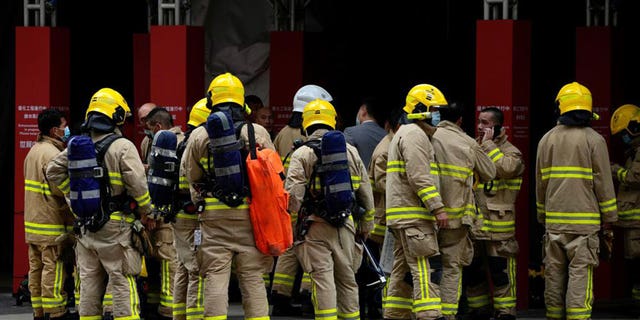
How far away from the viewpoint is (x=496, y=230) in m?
13.1

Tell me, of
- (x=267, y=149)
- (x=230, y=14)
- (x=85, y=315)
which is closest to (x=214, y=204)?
(x=267, y=149)

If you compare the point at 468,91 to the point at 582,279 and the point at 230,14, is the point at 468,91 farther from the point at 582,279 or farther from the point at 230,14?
the point at 582,279

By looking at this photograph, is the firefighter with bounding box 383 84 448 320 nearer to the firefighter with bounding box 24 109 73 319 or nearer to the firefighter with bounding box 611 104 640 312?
the firefighter with bounding box 611 104 640 312

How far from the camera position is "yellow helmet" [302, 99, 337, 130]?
38.5 feet

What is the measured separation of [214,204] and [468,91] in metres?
9.10

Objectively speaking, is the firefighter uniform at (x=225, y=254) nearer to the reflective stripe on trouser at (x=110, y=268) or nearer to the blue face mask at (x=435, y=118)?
the reflective stripe on trouser at (x=110, y=268)

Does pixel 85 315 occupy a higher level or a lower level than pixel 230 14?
lower

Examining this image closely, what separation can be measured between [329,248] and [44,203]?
317 cm

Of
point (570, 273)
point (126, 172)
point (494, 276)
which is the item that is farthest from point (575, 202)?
point (126, 172)

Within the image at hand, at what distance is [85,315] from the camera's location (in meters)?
11.4

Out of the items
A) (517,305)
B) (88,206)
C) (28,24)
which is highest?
(28,24)

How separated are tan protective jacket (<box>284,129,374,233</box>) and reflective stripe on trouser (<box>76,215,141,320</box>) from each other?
1364 millimetres

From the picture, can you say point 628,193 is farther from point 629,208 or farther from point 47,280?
point 47,280

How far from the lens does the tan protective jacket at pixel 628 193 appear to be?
13711mm
